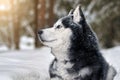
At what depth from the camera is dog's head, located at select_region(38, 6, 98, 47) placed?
7.69m

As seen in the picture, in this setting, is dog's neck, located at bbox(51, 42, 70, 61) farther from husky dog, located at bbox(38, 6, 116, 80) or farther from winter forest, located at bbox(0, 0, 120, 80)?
winter forest, located at bbox(0, 0, 120, 80)

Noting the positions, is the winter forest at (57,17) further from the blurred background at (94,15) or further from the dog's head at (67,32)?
the dog's head at (67,32)

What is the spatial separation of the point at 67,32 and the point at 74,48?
0.96ft

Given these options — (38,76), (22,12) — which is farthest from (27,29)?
(38,76)

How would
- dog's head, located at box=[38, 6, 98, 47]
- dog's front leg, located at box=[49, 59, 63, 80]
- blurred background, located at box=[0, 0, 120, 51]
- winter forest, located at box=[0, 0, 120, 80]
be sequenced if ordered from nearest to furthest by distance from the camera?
1. dog's head, located at box=[38, 6, 98, 47]
2. dog's front leg, located at box=[49, 59, 63, 80]
3. winter forest, located at box=[0, 0, 120, 80]
4. blurred background, located at box=[0, 0, 120, 51]

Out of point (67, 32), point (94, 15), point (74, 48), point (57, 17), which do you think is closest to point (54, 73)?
point (74, 48)

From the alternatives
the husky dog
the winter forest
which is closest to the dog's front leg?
the husky dog

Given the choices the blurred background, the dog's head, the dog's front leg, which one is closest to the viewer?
the dog's head

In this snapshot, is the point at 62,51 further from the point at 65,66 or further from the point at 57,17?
the point at 57,17

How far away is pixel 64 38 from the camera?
7.72 m

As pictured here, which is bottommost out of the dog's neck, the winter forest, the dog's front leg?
the dog's front leg

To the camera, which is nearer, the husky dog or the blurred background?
the husky dog

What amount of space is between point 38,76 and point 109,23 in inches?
1014

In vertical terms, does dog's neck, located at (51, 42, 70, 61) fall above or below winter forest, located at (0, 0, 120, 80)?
below
